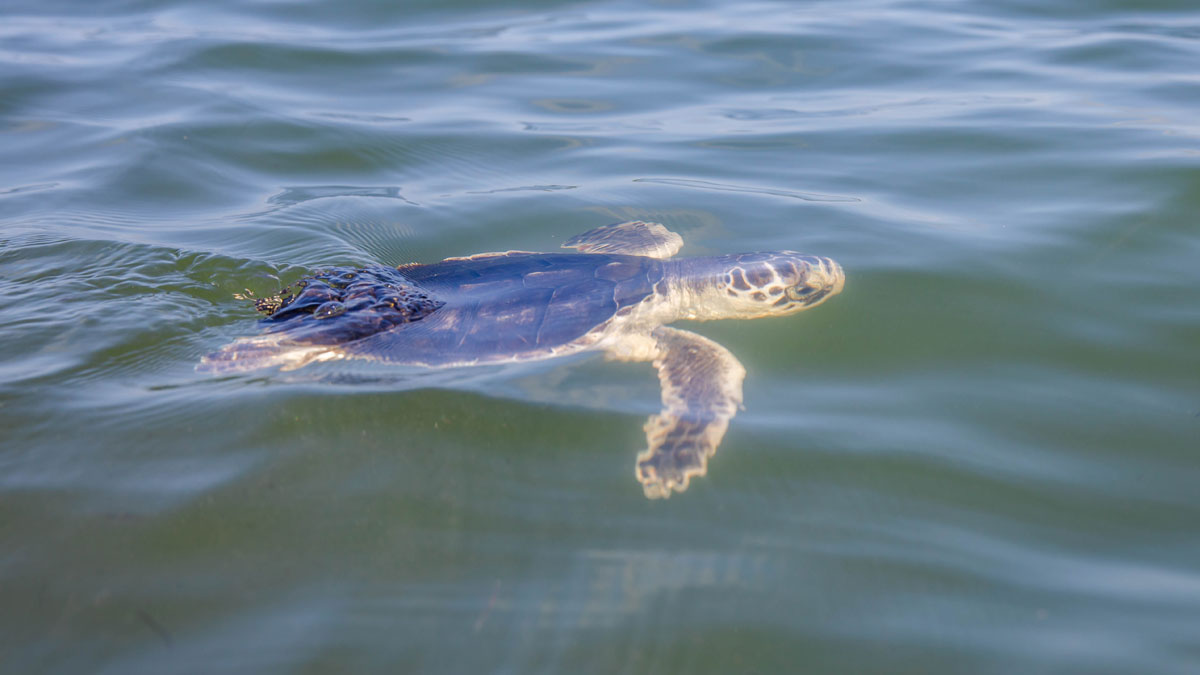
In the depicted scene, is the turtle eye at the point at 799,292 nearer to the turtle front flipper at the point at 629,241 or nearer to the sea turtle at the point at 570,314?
the sea turtle at the point at 570,314

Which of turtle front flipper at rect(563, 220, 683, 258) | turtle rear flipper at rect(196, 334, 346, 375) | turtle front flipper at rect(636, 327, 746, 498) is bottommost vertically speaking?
turtle front flipper at rect(636, 327, 746, 498)

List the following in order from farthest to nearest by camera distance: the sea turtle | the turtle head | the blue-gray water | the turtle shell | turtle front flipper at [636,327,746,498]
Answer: the turtle head → the turtle shell → the sea turtle → turtle front flipper at [636,327,746,498] → the blue-gray water

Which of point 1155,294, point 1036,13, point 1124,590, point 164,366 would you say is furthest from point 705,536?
point 1036,13

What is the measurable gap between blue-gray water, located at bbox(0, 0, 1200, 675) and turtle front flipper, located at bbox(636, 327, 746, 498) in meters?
0.10

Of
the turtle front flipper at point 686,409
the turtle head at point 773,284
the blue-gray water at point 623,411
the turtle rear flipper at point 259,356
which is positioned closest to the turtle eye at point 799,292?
the turtle head at point 773,284

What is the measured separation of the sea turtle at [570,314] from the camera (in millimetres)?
3850

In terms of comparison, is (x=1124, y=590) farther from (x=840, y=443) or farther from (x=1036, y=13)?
(x=1036, y=13)

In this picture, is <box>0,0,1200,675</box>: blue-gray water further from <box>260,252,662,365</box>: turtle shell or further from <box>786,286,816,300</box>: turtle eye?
<box>260,252,662,365</box>: turtle shell

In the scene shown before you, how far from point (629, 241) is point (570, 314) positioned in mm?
1377

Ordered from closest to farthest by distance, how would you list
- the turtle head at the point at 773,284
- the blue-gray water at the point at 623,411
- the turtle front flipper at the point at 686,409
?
the blue-gray water at the point at 623,411
the turtle front flipper at the point at 686,409
the turtle head at the point at 773,284

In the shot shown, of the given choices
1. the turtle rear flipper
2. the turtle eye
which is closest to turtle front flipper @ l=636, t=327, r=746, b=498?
the turtle eye

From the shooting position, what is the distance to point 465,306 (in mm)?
4652

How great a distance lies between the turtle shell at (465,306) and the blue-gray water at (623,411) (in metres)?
0.39

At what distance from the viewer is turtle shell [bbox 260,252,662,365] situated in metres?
4.25
